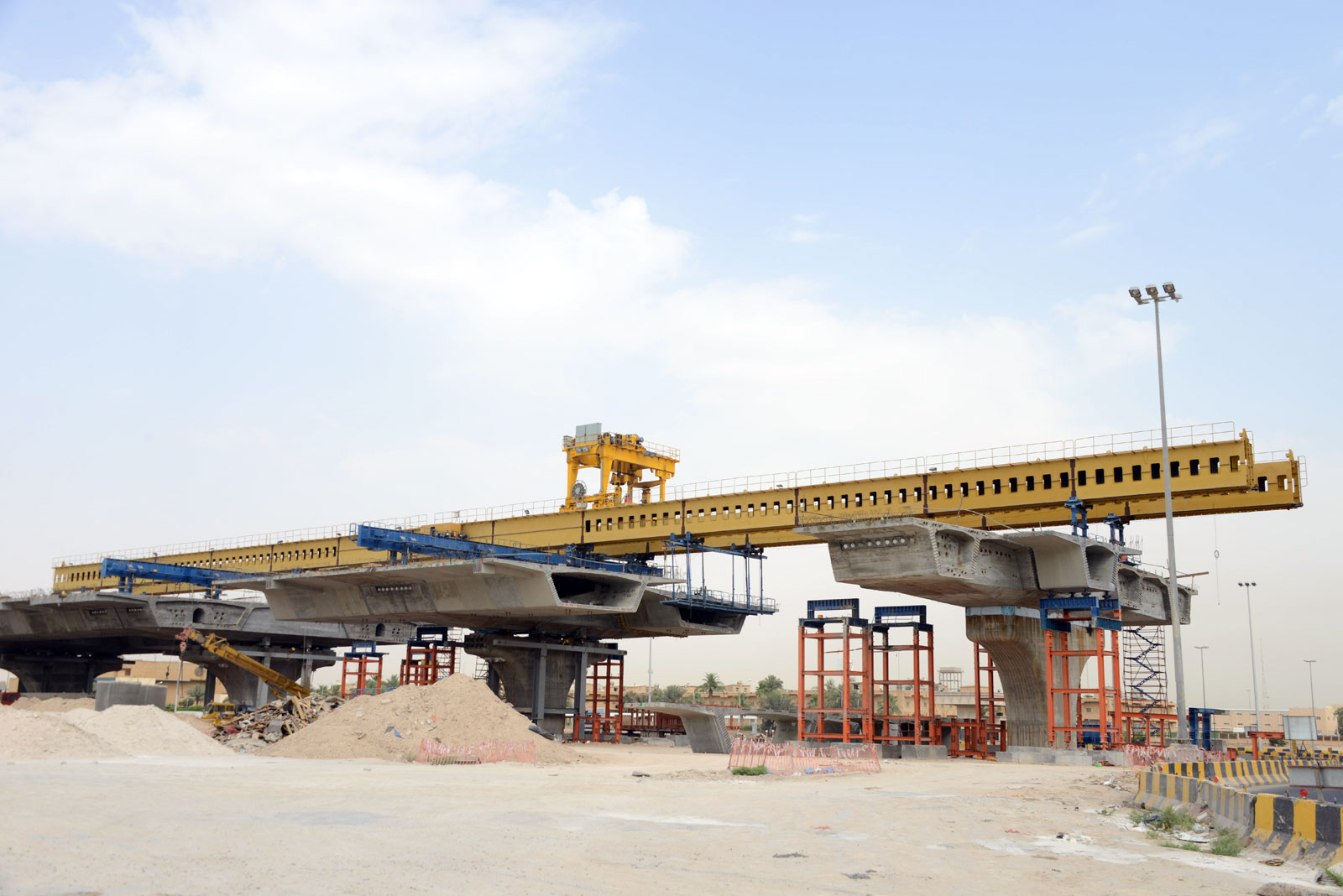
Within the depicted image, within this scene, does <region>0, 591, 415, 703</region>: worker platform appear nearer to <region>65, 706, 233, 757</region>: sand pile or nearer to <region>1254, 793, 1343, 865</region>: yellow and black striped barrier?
<region>65, 706, 233, 757</region>: sand pile

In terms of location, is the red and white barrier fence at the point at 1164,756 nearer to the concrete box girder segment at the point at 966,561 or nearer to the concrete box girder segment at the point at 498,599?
the concrete box girder segment at the point at 966,561

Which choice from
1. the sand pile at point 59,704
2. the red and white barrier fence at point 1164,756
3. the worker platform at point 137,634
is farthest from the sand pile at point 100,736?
the worker platform at point 137,634

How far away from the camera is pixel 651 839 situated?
13.8 meters

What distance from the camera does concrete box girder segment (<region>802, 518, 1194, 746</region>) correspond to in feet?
123

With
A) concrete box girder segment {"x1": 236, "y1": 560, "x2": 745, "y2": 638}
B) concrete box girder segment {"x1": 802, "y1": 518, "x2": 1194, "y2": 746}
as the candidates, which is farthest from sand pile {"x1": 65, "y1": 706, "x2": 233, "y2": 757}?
concrete box girder segment {"x1": 802, "y1": 518, "x2": 1194, "y2": 746}

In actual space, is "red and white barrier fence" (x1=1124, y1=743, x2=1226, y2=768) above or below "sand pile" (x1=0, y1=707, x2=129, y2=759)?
below

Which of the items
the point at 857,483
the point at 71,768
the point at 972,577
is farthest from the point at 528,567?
the point at 71,768

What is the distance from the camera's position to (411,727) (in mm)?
35594

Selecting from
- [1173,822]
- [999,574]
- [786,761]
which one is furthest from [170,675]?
[1173,822]

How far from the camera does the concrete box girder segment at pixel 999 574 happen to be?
37.5 metres

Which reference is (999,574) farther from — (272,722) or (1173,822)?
(272,722)

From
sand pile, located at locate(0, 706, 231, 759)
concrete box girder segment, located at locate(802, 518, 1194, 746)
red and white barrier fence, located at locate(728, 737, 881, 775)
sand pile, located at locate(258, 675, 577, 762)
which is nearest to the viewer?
red and white barrier fence, located at locate(728, 737, 881, 775)

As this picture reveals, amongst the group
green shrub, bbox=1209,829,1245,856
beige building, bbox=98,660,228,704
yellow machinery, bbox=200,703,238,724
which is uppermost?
green shrub, bbox=1209,829,1245,856

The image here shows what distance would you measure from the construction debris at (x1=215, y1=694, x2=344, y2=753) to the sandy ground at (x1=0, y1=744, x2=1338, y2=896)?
16.1 m
